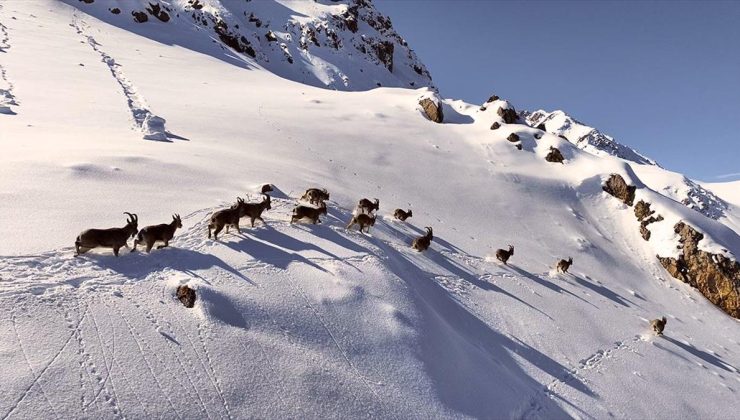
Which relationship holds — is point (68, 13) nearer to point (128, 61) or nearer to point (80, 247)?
point (128, 61)

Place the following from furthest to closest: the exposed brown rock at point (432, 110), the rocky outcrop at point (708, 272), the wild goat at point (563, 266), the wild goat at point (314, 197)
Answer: the exposed brown rock at point (432, 110) < the rocky outcrop at point (708, 272) < the wild goat at point (563, 266) < the wild goat at point (314, 197)

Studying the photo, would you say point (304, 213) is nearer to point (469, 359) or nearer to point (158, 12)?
point (469, 359)

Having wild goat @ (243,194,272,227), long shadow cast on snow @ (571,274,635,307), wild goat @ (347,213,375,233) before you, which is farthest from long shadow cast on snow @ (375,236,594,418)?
long shadow cast on snow @ (571,274,635,307)

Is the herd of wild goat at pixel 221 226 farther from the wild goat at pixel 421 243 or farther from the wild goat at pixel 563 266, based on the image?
the wild goat at pixel 563 266

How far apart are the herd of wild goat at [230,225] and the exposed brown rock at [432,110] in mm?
16198

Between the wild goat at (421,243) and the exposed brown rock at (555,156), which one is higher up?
the exposed brown rock at (555,156)

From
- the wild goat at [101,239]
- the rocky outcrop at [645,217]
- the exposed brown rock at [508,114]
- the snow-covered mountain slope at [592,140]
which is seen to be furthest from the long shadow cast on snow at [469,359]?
the snow-covered mountain slope at [592,140]

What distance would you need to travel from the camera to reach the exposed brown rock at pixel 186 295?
7008mm

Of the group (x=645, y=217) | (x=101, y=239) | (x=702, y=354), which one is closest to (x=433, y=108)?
(x=645, y=217)

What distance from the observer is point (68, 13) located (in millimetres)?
41812

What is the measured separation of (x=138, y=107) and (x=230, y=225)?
47.7 feet

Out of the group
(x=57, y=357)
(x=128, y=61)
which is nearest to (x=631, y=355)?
(x=57, y=357)

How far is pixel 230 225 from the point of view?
31.4ft

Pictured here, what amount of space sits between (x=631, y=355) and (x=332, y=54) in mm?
70050
